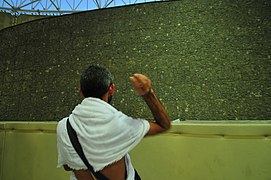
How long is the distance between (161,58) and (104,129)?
6.10 feet

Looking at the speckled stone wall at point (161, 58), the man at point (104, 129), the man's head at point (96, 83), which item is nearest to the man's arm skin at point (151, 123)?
the man at point (104, 129)

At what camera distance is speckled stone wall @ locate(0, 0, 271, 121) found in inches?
104

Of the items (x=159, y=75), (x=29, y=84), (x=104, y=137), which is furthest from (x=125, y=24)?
(x=104, y=137)

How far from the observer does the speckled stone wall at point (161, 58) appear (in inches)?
104

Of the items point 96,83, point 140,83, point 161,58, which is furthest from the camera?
point 161,58

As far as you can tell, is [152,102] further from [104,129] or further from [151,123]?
[104,129]

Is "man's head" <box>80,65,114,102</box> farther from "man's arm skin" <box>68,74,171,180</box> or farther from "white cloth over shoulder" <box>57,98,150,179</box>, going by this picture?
"man's arm skin" <box>68,74,171,180</box>

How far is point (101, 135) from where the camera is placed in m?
1.20

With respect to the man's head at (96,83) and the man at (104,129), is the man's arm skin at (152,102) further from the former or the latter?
the man's head at (96,83)

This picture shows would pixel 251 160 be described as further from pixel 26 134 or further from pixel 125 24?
pixel 125 24

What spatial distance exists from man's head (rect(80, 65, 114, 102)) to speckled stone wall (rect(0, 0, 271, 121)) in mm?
1541

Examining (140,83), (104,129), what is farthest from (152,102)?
(104,129)

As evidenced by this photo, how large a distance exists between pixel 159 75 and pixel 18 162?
67.4 inches

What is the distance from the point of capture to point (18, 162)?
247 cm
